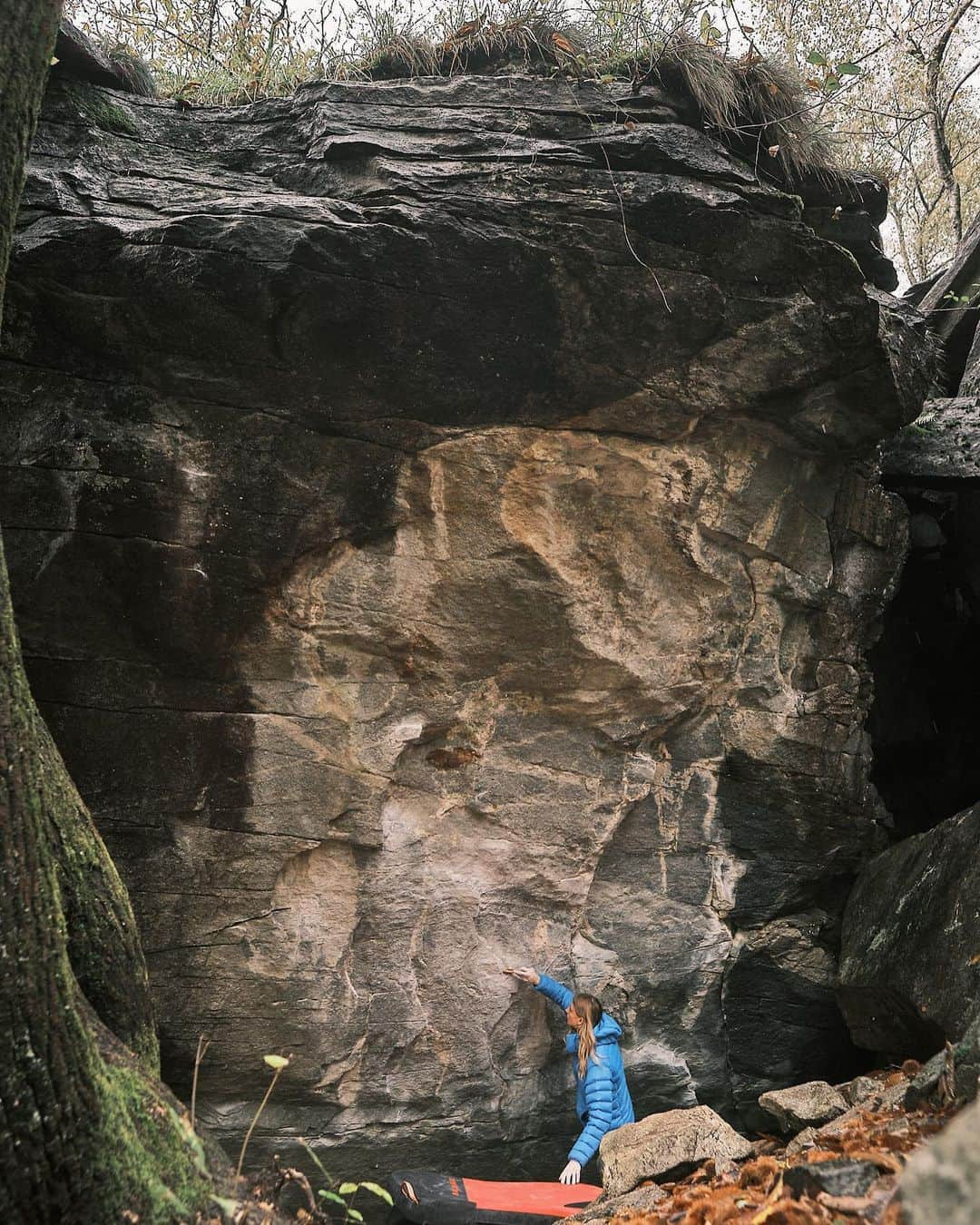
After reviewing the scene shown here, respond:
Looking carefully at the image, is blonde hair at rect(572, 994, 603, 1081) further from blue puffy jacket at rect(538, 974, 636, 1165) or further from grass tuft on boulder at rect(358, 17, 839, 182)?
grass tuft on boulder at rect(358, 17, 839, 182)

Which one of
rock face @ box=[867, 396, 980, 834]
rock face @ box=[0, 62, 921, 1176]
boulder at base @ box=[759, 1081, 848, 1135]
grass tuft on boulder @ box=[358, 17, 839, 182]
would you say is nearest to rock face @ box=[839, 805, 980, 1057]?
rock face @ box=[0, 62, 921, 1176]

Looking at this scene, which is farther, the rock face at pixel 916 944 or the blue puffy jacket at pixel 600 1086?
the blue puffy jacket at pixel 600 1086

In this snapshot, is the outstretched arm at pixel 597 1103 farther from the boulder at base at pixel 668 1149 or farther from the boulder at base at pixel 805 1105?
the boulder at base at pixel 805 1105

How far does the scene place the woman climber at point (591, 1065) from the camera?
588 cm

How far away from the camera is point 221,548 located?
562 cm

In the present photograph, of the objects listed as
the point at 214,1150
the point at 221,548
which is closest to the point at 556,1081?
the point at 214,1150

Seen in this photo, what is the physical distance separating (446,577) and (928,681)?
5.06 meters

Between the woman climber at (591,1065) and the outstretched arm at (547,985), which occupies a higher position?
the outstretched arm at (547,985)

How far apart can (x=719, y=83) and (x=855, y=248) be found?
70.6 inches

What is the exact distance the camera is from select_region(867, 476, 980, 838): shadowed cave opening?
8.55m

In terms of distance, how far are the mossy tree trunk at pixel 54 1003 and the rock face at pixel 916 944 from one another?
3962mm

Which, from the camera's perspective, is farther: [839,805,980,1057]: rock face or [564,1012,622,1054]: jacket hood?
[564,1012,622,1054]: jacket hood

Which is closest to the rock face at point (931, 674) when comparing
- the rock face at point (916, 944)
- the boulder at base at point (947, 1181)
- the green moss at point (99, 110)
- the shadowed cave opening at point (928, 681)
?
the shadowed cave opening at point (928, 681)

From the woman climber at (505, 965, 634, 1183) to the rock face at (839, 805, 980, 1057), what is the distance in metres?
1.65
